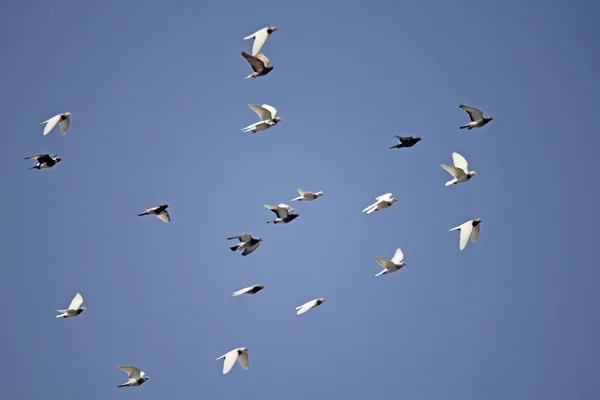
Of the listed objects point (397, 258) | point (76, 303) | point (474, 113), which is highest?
point (474, 113)

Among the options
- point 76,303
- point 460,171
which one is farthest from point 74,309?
point 460,171

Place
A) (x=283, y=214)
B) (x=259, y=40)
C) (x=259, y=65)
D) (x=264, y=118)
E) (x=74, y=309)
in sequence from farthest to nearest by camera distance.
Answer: (x=283, y=214) < (x=264, y=118) < (x=74, y=309) < (x=259, y=40) < (x=259, y=65)

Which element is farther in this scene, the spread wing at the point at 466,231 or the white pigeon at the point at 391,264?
the white pigeon at the point at 391,264

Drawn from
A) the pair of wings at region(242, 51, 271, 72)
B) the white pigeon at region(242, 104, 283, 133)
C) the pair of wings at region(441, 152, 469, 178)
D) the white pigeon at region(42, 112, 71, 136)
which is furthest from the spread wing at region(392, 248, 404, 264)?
the white pigeon at region(42, 112, 71, 136)

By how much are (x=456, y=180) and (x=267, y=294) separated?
8765 cm

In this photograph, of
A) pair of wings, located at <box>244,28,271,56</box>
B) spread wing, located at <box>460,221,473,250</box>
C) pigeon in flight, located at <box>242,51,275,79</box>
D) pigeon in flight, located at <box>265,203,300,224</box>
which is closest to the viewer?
pigeon in flight, located at <box>242,51,275,79</box>

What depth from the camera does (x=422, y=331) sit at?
98625mm

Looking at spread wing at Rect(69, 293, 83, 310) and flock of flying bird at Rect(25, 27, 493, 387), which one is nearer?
flock of flying bird at Rect(25, 27, 493, 387)

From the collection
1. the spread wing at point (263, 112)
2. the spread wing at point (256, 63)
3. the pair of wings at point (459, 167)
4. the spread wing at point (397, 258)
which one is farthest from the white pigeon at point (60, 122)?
the pair of wings at point (459, 167)

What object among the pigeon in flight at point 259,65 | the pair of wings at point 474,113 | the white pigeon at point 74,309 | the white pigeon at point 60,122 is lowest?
the white pigeon at point 74,309

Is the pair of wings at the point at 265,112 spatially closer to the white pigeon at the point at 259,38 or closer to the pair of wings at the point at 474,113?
the white pigeon at the point at 259,38

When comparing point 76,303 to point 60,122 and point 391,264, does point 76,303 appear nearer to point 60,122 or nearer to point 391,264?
point 60,122

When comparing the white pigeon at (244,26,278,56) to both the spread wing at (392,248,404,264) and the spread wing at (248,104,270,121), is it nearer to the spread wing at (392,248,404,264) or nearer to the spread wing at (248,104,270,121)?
the spread wing at (248,104,270,121)

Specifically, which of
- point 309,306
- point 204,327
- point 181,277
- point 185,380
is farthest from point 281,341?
point 309,306
